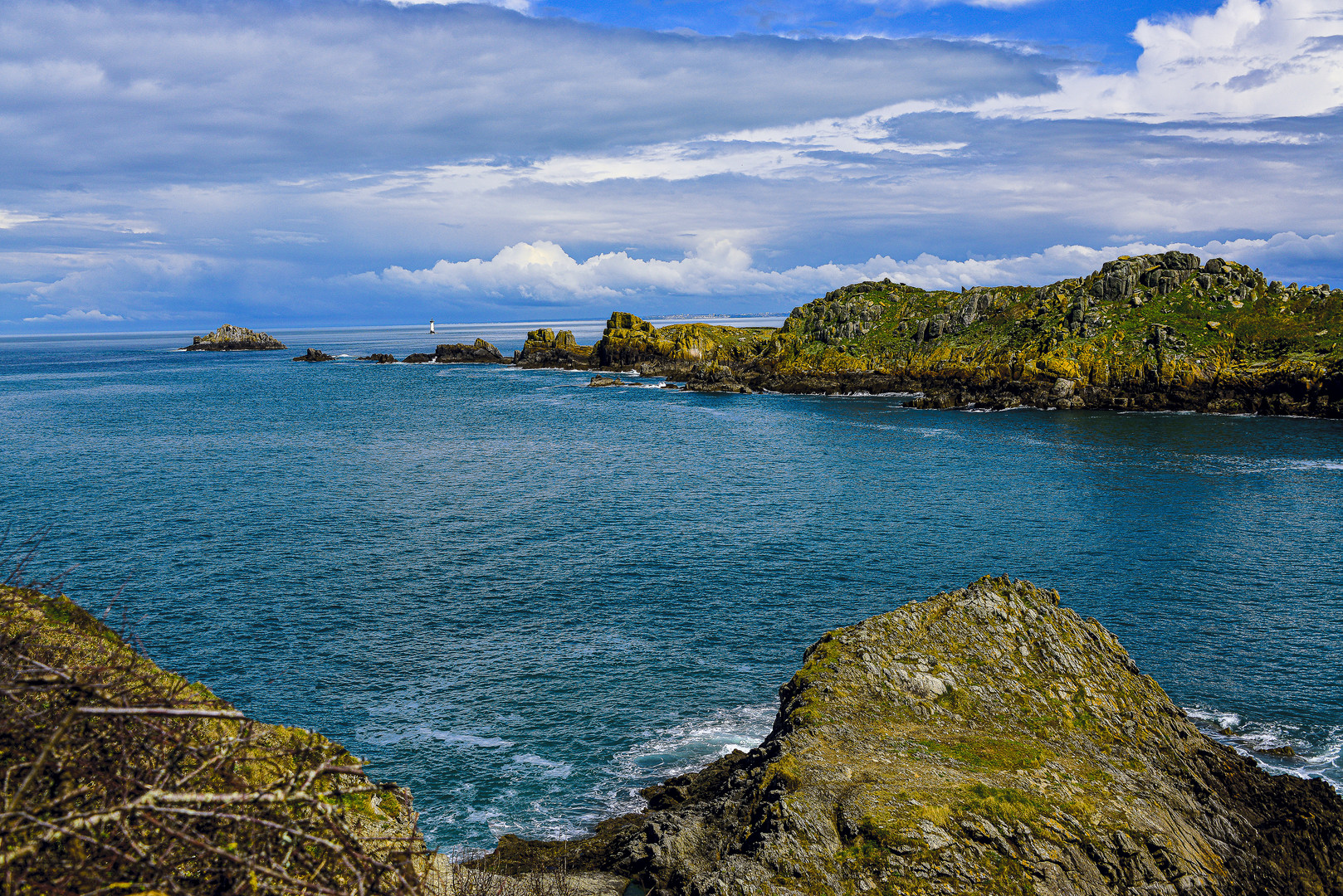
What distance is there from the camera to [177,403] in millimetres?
127062

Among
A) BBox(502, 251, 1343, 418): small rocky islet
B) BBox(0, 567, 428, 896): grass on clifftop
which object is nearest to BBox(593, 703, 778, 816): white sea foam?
BBox(0, 567, 428, 896): grass on clifftop

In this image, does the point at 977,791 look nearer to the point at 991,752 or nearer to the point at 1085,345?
the point at 991,752

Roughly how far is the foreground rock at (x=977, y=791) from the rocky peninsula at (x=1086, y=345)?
102 metres

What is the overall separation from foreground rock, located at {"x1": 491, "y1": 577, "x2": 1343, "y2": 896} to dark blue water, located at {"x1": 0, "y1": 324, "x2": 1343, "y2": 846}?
6022mm

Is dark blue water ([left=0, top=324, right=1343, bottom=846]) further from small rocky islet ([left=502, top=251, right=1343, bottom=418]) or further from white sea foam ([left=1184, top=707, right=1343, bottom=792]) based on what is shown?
small rocky islet ([left=502, top=251, right=1343, bottom=418])

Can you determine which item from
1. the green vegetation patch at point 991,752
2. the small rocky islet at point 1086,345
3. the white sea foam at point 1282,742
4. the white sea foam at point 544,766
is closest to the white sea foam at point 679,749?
the white sea foam at point 544,766

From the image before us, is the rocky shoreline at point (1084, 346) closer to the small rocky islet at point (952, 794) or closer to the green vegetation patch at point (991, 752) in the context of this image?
the small rocky islet at point (952, 794)

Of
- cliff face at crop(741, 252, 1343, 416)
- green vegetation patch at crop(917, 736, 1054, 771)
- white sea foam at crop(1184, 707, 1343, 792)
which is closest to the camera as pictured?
green vegetation patch at crop(917, 736, 1054, 771)

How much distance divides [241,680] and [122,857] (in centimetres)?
3158

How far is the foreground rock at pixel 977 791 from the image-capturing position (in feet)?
54.4

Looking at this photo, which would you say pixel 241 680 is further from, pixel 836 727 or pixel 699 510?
pixel 699 510

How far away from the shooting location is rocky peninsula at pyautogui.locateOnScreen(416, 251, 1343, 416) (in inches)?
4304

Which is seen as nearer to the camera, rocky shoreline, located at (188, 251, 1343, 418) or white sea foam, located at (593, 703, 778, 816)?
white sea foam, located at (593, 703, 778, 816)

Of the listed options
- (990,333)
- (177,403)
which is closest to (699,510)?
(990,333)
